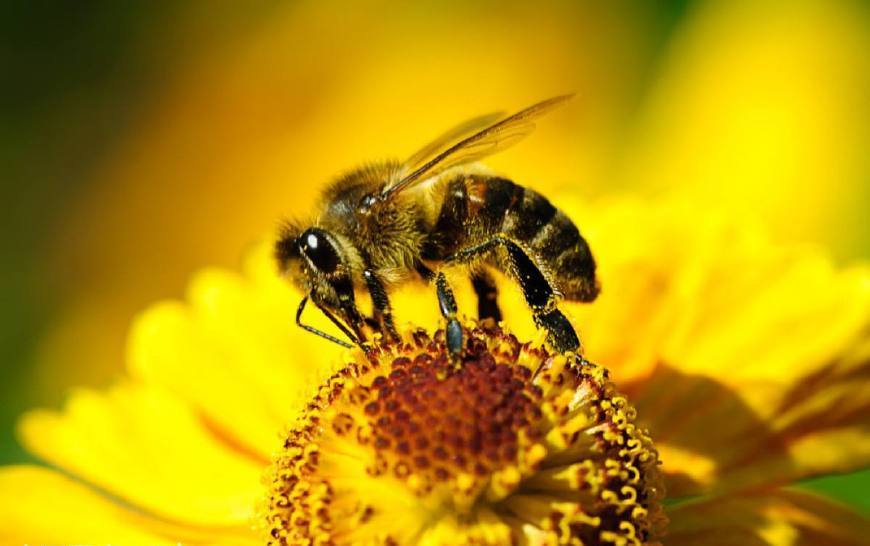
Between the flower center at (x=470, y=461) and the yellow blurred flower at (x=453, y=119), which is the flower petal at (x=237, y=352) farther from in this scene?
the yellow blurred flower at (x=453, y=119)

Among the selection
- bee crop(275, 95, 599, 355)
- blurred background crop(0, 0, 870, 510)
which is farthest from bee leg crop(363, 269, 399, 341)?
blurred background crop(0, 0, 870, 510)

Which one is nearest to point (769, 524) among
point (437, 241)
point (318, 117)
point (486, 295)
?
point (486, 295)

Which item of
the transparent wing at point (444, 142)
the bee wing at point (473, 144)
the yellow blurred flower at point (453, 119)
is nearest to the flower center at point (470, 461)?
the bee wing at point (473, 144)

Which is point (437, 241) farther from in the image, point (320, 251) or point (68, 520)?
point (68, 520)

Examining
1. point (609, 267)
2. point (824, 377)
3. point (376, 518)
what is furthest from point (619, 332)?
point (376, 518)

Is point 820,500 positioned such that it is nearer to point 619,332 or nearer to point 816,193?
point 619,332

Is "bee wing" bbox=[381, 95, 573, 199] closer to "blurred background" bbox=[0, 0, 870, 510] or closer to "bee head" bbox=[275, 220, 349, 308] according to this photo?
"bee head" bbox=[275, 220, 349, 308]
